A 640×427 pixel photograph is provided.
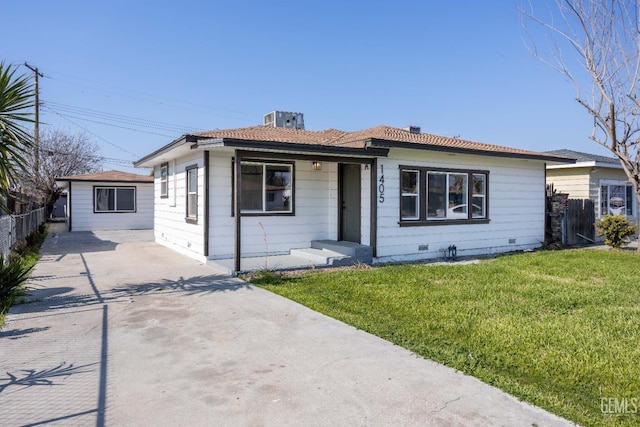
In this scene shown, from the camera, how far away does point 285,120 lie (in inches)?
577

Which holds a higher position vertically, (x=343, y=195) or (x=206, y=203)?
(x=343, y=195)

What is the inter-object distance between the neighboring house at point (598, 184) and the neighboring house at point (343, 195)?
4.13 meters

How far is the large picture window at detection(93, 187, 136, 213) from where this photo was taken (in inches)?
807

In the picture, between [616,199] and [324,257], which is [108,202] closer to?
[324,257]

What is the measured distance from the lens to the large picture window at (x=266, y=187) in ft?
33.6

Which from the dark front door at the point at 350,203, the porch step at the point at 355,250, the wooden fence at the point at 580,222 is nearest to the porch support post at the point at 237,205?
the porch step at the point at 355,250

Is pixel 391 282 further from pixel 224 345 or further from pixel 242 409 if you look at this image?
pixel 242 409

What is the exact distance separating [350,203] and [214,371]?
7626 millimetres

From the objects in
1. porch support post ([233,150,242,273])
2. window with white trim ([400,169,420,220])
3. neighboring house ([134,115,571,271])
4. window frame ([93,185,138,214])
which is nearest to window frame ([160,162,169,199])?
neighboring house ([134,115,571,271])

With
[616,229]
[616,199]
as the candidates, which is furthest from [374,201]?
[616,199]

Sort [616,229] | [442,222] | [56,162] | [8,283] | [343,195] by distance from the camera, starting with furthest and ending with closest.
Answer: [56,162] → [616,229] → [442,222] → [343,195] → [8,283]

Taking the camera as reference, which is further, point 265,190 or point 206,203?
point 265,190

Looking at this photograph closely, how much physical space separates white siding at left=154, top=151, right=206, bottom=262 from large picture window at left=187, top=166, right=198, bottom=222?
16 cm

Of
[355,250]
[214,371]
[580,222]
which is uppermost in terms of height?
[580,222]
